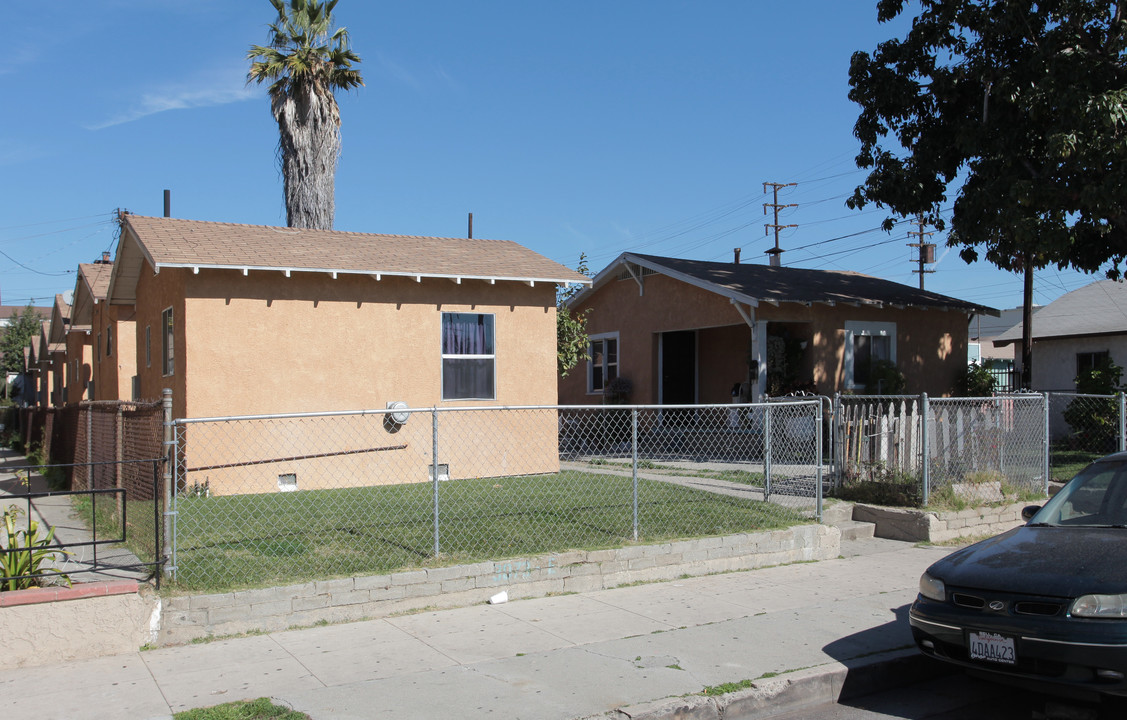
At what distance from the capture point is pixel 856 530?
1032cm

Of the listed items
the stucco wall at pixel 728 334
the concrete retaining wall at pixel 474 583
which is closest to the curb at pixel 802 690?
the concrete retaining wall at pixel 474 583

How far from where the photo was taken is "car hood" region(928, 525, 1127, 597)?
189 inches

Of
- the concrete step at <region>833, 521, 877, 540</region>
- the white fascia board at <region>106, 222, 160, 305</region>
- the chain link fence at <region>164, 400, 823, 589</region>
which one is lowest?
the concrete step at <region>833, 521, 877, 540</region>

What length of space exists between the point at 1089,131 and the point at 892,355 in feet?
22.4

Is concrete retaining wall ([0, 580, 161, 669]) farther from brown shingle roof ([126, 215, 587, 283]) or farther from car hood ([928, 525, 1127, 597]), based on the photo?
brown shingle roof ([126, 215, 587, 283])

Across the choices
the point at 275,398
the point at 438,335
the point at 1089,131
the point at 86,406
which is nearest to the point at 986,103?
the point at 1089,131

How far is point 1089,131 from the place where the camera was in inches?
510

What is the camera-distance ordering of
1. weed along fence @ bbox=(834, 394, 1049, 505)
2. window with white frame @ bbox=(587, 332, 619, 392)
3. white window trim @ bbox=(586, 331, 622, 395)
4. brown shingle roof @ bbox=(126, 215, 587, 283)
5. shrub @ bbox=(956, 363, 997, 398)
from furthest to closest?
window with white frame @ bbox=(587, 332, 619, 392), white window trim @ bbox=(586, 331, 622, 395), shrub @ bbox=(956, 363, 997, 398), brown shingle roof @ bbox=(126, 215, 587, 283), weed along fence @ bbox=(834, 394, 1049, 505)

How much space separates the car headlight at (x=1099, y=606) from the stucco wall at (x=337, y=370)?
930 cm

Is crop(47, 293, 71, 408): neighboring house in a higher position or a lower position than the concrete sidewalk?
higher

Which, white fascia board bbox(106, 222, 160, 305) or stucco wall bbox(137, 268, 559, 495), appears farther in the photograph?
white fascia board bbox(106, 222, 160, 305)

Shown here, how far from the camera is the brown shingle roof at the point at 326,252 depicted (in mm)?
11477

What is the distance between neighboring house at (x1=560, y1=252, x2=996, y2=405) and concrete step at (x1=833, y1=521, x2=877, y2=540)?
6.51 m

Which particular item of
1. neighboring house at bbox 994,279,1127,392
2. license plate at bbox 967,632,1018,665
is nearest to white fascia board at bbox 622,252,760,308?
neighboring house at bbox 994,279,1127,392
